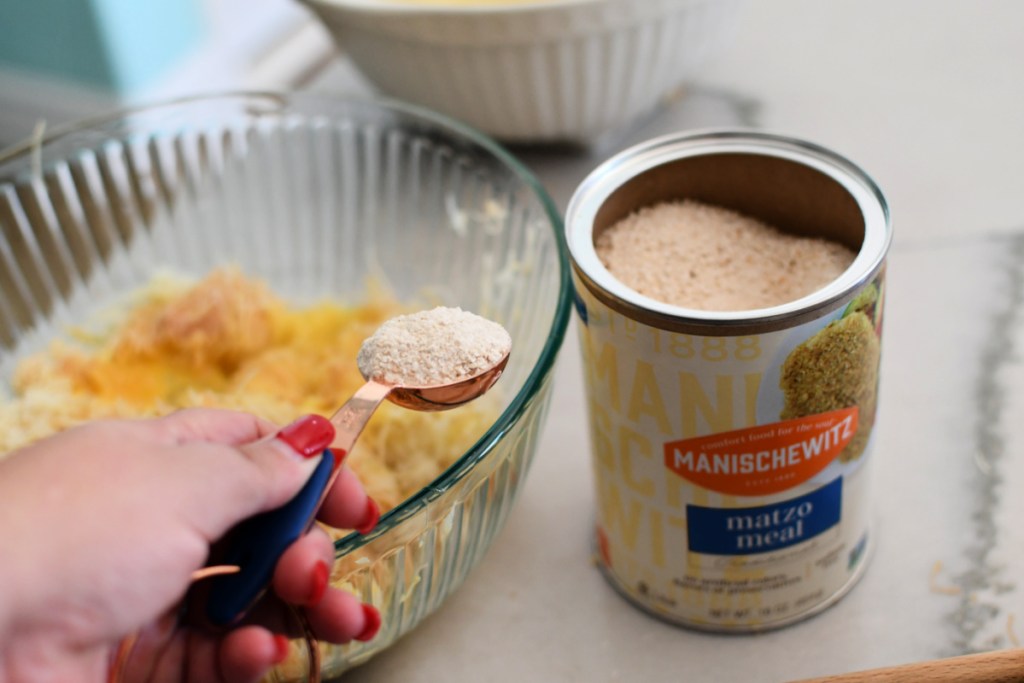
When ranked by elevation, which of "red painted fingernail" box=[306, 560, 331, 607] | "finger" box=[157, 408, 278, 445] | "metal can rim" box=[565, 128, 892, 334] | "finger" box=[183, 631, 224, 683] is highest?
"metal can rim" box=[565, 128, 892, 334]

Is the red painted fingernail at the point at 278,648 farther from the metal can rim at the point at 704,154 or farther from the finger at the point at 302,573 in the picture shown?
the metal can rim at the point at 704,154

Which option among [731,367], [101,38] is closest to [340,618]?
[731,367]

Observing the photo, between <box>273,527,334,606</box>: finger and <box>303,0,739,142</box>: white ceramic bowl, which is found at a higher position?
<box>303,0,739,142</box>: white ceramic bowl

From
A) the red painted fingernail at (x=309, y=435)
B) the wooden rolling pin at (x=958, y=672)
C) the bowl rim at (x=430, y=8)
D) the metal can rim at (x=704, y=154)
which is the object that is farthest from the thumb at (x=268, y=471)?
the bowl rim at (x=430, y=8)

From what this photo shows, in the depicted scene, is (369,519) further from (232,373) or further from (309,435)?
(232,373)

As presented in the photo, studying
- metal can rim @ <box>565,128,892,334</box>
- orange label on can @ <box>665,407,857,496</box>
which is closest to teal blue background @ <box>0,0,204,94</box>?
metal can rim @ <box>565,128,892,334</box>

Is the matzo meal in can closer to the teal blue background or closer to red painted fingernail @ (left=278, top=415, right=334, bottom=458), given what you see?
red painted fingernail @ (left=278, top=415, right=334, bottom=458)
